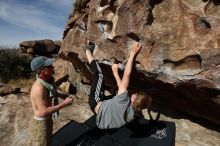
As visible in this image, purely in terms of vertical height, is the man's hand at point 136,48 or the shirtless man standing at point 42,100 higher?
the man's hand at point 136,48

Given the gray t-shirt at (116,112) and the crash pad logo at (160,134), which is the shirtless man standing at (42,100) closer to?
the gray t-shirt at (116,112)

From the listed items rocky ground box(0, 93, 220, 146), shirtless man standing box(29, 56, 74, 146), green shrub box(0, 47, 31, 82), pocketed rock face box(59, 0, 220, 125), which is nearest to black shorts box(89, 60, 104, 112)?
pocketed rock face box(59, 0, 220, 125)

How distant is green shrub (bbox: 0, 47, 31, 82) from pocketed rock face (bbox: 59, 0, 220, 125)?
9233mm

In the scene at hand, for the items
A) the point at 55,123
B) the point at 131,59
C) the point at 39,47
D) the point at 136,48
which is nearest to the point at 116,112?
the point at 131,59

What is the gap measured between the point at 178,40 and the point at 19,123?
14.6 feet

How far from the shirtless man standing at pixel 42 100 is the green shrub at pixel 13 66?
10.1 m

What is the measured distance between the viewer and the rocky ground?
238 inches

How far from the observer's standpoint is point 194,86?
204 inches

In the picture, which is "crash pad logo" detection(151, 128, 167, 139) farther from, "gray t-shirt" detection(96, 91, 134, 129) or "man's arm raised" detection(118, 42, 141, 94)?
"man's arm raised" detection(118, 42, 141, 94)

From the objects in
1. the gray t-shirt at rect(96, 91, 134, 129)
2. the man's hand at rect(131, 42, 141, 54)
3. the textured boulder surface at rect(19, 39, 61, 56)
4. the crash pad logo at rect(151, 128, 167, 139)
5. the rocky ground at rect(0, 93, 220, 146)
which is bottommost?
the rocky ground at rect(0, 93, 220, 146)

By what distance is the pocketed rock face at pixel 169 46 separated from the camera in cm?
491

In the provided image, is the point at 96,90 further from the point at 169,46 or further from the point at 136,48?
the point at 169,46

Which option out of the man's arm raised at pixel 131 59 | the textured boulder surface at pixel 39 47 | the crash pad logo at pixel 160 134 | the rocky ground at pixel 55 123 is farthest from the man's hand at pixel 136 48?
the textured boulder surface at pixel 39 47

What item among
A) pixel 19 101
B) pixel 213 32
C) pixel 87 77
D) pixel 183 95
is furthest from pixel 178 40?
pixel 19 101
